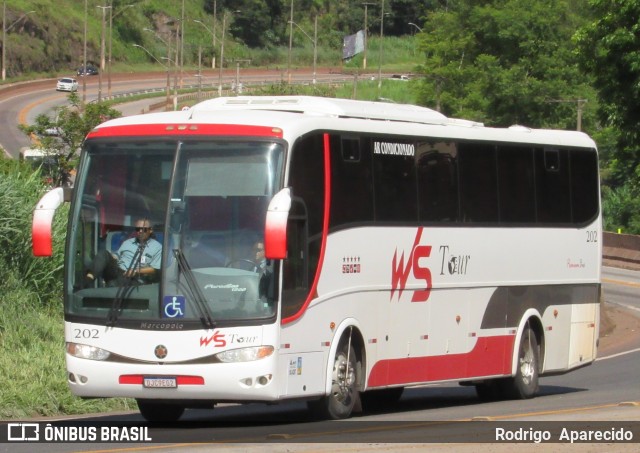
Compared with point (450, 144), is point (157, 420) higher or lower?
lower

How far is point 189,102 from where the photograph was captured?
9400 centimetres

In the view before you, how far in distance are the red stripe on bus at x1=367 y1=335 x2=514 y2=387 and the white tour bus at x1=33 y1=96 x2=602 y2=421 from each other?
0.08ft

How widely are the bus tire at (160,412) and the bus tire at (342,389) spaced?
1662 mm

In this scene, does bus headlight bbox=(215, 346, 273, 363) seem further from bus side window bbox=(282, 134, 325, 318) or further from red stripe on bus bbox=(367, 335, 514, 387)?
red stripe on bus bbox=(367, 335, 514, 387)

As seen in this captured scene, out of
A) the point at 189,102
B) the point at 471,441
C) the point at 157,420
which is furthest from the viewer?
the point at 189,102

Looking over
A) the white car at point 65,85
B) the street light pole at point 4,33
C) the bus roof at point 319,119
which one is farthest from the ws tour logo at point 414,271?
the street light pole at point 4,33

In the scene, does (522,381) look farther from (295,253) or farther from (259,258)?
(259,258)

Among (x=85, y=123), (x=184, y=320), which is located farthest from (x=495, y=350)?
(x=85, y=123)

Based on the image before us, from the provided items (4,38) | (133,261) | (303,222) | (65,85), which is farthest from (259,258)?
(4,38)

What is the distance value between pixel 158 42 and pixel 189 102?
35662 mm

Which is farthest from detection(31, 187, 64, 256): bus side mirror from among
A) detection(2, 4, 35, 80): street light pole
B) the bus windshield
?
detection(2, 4, 35, 80): street light pole

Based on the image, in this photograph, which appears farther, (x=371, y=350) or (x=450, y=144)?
(x=450, y=144)

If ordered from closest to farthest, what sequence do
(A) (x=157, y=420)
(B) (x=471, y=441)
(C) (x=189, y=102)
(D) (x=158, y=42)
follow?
1. (B) (x=471, y=441)
2. (A) (x=157, y=420)
3. (C) (x=189, y=102)
4. (D) (x=158, y=42)

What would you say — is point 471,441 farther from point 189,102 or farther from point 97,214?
point 189,102
